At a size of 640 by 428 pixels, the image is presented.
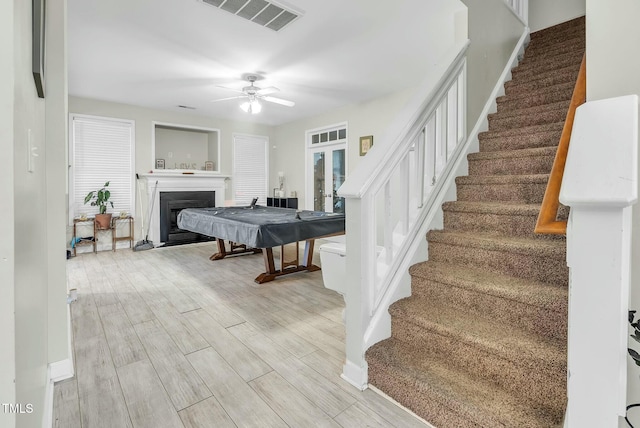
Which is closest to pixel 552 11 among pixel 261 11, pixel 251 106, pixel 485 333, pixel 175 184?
pixel 261 11

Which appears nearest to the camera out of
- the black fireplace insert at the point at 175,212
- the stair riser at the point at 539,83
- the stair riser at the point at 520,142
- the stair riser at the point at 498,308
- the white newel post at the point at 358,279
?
the stair riser at the point at 498,308

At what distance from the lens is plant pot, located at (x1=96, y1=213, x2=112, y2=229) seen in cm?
524

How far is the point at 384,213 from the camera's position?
5.72 ft

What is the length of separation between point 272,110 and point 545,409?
5885 millimetres

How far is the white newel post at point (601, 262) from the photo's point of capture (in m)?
0.75

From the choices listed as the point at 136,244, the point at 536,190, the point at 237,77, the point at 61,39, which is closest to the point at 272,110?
the point at 237,77

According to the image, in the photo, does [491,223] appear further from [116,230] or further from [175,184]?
[116,230]

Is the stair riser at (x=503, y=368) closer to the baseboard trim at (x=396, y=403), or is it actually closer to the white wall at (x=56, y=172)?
the baseboard trim at (x=396, y=403)

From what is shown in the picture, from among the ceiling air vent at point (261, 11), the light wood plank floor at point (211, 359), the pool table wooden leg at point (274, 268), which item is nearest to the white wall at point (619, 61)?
the light wood plank floor at point (211, 359)

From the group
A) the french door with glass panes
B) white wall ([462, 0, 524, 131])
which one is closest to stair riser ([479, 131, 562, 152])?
white wall ([462, 0, 524, 131])

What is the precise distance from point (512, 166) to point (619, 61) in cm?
121

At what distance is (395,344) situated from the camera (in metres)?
1.69

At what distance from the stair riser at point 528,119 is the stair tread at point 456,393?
2.11 m

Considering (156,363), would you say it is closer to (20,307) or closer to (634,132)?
(20,307)
